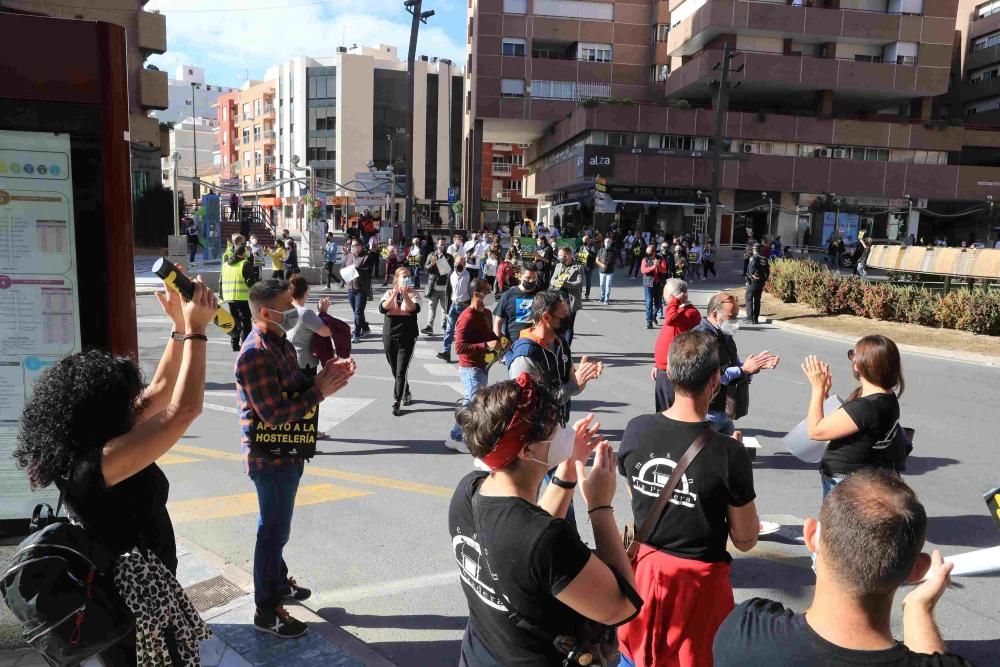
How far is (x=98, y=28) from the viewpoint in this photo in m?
3.59

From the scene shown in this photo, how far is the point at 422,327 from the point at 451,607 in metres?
12.0

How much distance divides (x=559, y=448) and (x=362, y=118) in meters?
85.7

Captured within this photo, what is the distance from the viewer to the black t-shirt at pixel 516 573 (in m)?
2.04

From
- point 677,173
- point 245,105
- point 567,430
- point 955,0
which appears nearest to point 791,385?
point 567,430

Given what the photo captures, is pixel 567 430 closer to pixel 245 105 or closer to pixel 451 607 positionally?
pixel 451 607

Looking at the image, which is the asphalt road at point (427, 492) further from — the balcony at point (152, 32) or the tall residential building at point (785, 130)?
the tall residential building at point (785, 130)

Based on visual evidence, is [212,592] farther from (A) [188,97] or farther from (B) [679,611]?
(A) [188,97]

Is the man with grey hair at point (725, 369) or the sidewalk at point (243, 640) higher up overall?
the man with grey hair at point (725, 369)

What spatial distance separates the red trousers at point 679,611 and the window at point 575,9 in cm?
5066

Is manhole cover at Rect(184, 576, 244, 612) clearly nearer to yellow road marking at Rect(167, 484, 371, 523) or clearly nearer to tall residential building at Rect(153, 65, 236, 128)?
yellow road marking at Rect(167, 484, 371, 523)

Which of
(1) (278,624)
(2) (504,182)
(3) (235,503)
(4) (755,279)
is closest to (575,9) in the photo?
(4) (755,279)

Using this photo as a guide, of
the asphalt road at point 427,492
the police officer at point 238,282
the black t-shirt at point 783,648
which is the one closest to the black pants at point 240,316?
the police officer at point 238,282

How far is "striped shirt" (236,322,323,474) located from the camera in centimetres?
383

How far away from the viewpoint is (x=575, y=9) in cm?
4909
